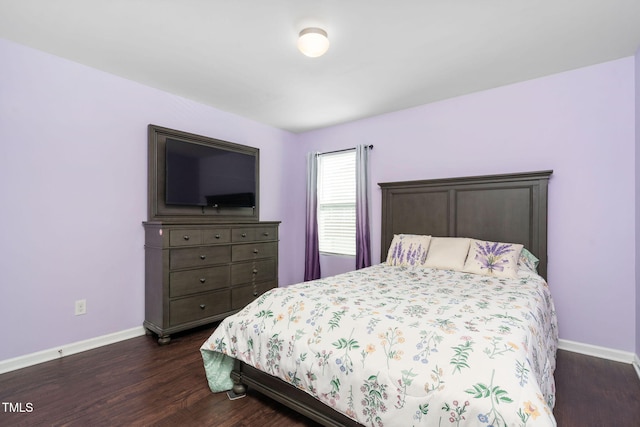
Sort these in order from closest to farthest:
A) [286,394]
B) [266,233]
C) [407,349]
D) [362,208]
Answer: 1. [407,349]
2. [286,394]
3. [266,233]
4. [362,208]

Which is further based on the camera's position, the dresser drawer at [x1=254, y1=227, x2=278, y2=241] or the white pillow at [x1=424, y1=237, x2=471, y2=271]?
the dresser drawer at [x1=254, y1=227, x2=278, y2=241]

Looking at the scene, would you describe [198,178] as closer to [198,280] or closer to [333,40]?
[198,280]

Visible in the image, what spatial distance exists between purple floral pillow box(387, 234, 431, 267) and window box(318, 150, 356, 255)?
88 centimetres

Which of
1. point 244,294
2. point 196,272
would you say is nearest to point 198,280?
point 196,272

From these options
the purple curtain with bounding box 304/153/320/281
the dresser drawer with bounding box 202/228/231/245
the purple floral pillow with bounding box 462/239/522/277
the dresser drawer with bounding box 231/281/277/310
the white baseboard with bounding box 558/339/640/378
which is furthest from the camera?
the purple curtain with bounding box 304/153/320/281

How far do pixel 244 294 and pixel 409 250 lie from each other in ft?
5.85

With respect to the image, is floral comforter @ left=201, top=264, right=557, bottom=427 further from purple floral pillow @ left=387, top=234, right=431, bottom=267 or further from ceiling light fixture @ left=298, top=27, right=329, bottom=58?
ceiling light fixture @ left=298, top=27, right=329, bottom=58

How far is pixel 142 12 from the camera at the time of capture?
190 cm

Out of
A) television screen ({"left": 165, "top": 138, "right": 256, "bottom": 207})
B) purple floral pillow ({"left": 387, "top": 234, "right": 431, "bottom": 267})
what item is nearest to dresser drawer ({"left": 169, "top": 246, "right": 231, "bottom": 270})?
television screen ({"left": 165, "top": 138, "right": 256, "bottom": 207})

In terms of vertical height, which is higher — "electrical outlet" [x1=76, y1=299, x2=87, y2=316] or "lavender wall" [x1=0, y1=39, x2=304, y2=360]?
"lavender wall" [x1=0, y1=39, x2=304, y2=360]

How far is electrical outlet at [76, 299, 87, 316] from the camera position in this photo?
255 cm

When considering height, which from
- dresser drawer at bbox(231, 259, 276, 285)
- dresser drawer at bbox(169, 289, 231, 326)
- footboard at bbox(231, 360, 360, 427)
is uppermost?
dresser drawer at bbox(231, 259, 276, 285)

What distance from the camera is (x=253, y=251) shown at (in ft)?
11.2

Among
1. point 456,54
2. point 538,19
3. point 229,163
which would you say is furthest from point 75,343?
point 538,19
